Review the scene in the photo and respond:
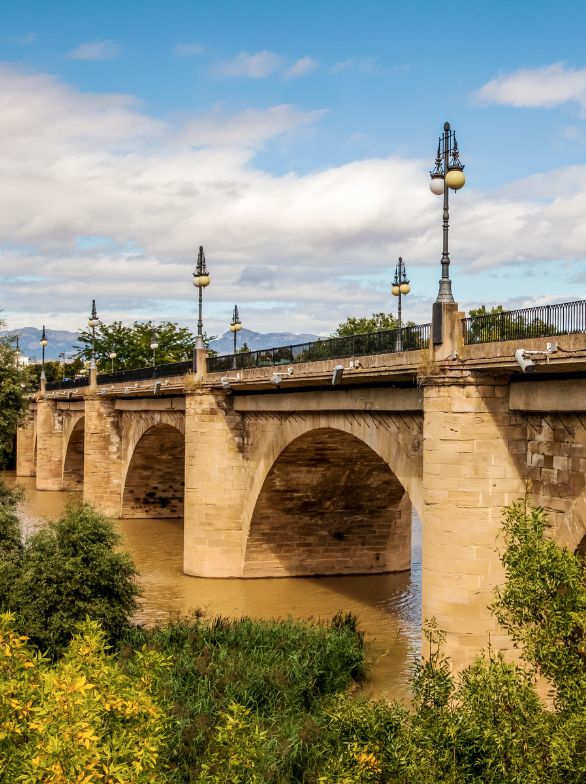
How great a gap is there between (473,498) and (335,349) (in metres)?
7.77

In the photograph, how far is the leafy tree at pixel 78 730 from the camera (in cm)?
762

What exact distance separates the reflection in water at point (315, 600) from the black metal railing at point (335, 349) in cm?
669

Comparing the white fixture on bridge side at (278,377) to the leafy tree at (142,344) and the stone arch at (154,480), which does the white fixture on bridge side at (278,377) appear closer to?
the stone arch at (154,480)

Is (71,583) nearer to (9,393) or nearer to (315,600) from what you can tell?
(315,600)

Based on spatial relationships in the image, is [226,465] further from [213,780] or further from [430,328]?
[213,780]

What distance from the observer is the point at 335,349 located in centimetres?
2416

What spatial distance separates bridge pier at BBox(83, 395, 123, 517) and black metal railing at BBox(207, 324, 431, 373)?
52.7ft

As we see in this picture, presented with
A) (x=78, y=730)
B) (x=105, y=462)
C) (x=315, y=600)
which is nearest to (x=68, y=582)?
(x=315, y=600)

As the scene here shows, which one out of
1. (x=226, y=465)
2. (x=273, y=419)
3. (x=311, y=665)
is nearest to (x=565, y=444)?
(x=311, y=665)

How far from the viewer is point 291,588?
97.6ft

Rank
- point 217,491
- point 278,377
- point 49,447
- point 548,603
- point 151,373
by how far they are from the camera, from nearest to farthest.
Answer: point 548,603, point 278,377, point 217,491, point 151,373, point 49,447

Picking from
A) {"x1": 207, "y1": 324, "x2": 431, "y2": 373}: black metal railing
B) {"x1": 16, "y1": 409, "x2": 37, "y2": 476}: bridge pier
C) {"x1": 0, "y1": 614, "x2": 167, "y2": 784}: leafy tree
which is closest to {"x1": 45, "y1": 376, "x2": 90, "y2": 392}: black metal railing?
{"x1": 16, "y1": 409, "x2": 37, "y2": 476}: bridge pier

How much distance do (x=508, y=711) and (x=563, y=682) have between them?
627 mm

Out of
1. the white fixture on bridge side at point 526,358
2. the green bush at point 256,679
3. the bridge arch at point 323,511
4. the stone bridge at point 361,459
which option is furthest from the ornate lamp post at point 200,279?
the white fixture on bridge side at point 526,358
